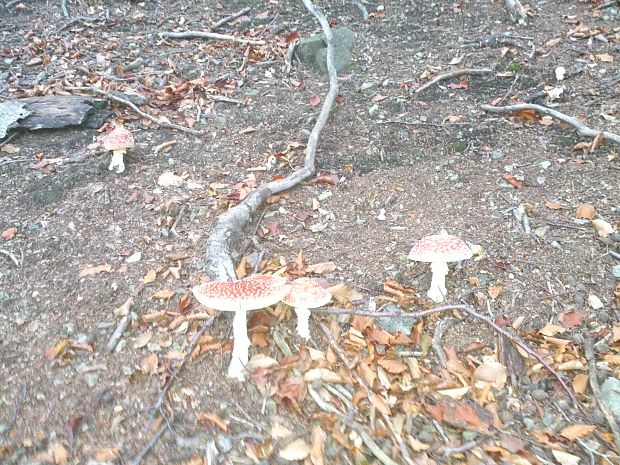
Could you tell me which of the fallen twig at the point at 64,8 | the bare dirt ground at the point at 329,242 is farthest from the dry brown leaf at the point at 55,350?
the fallen twig at the point at 64,8

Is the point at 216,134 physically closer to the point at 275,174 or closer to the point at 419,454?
the point at 275,174

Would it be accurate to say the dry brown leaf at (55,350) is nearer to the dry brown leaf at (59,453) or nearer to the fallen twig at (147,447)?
the dry brown leaf at (59,453)

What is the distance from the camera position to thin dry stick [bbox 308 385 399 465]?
8.37 feet

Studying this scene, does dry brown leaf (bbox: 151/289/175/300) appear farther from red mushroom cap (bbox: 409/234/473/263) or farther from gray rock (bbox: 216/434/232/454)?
red mushroom cap (bbox: 409/234/473/263)

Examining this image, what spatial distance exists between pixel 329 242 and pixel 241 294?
1.56m

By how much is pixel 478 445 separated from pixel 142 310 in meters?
2.19

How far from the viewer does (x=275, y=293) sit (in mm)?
2619

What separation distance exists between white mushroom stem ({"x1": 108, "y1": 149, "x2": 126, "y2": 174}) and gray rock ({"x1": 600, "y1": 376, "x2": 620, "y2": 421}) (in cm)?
417

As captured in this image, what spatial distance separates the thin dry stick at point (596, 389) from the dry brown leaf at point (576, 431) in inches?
4.2

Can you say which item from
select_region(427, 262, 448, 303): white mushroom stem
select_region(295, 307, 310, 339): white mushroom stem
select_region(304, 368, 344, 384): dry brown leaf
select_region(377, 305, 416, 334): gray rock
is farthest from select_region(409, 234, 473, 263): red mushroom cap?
select_region(304, 368, 344, 384): dry brown leaf

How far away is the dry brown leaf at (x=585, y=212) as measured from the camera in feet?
13.3

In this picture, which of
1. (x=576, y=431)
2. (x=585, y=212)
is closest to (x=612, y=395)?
(x=576, y=431)

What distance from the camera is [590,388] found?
118 inches

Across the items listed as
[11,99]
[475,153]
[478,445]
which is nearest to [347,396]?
[478,445]
